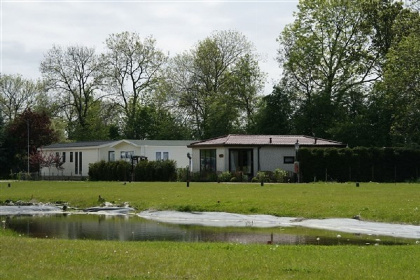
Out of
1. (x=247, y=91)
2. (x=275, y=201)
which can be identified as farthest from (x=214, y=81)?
(x=275, y=201)

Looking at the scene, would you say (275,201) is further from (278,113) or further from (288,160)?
(278,113)

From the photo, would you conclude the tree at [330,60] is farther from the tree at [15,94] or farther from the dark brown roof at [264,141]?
the tree at [15,94]

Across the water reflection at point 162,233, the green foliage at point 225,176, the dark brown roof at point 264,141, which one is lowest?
the water reflection at point 162,233

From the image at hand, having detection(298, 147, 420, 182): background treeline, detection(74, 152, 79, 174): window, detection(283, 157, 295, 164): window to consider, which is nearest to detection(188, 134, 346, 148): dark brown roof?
detection(283, 157, 295, 164): window

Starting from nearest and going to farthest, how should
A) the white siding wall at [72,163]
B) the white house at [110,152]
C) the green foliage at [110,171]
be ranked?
the green foliage at [110,171]
the white house at [110,152]
the white siding wall at [72,163]

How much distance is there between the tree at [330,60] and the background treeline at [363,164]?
1479 centimetres

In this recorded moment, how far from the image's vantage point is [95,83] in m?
79.5

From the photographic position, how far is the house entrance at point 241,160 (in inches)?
2028

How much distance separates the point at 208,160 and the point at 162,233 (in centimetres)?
3240

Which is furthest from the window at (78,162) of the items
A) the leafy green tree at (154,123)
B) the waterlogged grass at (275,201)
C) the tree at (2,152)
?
the waterlogged grass at (275,201)

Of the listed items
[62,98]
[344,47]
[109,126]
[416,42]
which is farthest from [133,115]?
[416,42]

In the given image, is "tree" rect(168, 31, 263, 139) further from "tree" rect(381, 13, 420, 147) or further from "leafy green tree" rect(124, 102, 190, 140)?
"tree" rect(381, 13, 420, 147)

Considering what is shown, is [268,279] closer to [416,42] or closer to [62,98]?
[416,42]

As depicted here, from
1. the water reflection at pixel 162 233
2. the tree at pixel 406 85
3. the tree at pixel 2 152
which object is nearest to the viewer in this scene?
the water reflection at pixel 162 233
